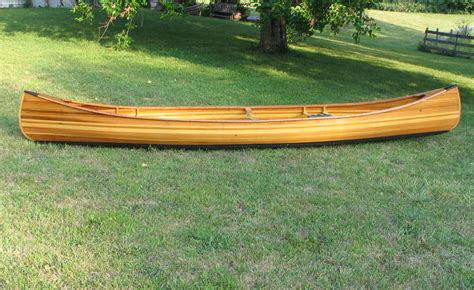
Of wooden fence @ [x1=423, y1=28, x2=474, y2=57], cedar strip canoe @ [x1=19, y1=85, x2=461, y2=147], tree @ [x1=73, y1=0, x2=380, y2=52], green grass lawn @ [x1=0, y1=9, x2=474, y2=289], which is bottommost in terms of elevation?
Answer: green grass lawn @ [x1=0, y1=9, x2=474, y2=289]

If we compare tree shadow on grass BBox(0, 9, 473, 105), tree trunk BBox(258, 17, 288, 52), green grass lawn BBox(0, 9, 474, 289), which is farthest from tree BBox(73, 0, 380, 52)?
tree trunk BBox(258, 17, 288, 52)

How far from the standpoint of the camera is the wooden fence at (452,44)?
23.4 metres

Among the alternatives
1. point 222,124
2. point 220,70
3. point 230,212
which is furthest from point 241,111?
point 220,70

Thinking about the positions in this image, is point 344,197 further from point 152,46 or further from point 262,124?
point 152,46

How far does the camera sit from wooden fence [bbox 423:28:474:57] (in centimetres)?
2344

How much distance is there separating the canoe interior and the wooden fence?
16997 millimetres

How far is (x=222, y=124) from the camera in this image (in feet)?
21.9

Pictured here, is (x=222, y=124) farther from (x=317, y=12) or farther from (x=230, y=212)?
(x=317, y=12)

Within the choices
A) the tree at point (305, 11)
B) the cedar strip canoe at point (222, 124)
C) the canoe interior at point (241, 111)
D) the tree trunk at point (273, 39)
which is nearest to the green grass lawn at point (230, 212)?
the cedar strip canoe at point (222, 124)

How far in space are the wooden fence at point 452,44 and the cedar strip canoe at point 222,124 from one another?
57.0ft

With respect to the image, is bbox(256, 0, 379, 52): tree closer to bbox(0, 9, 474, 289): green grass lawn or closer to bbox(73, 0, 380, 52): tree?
bbox(73, 0, 380, 52): tree

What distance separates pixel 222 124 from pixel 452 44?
20583 mm

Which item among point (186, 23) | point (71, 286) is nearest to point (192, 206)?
point (71, 286)

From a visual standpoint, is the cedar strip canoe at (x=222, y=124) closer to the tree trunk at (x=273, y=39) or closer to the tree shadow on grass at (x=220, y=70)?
the tree shadow on grass at (x=220, y=70)
